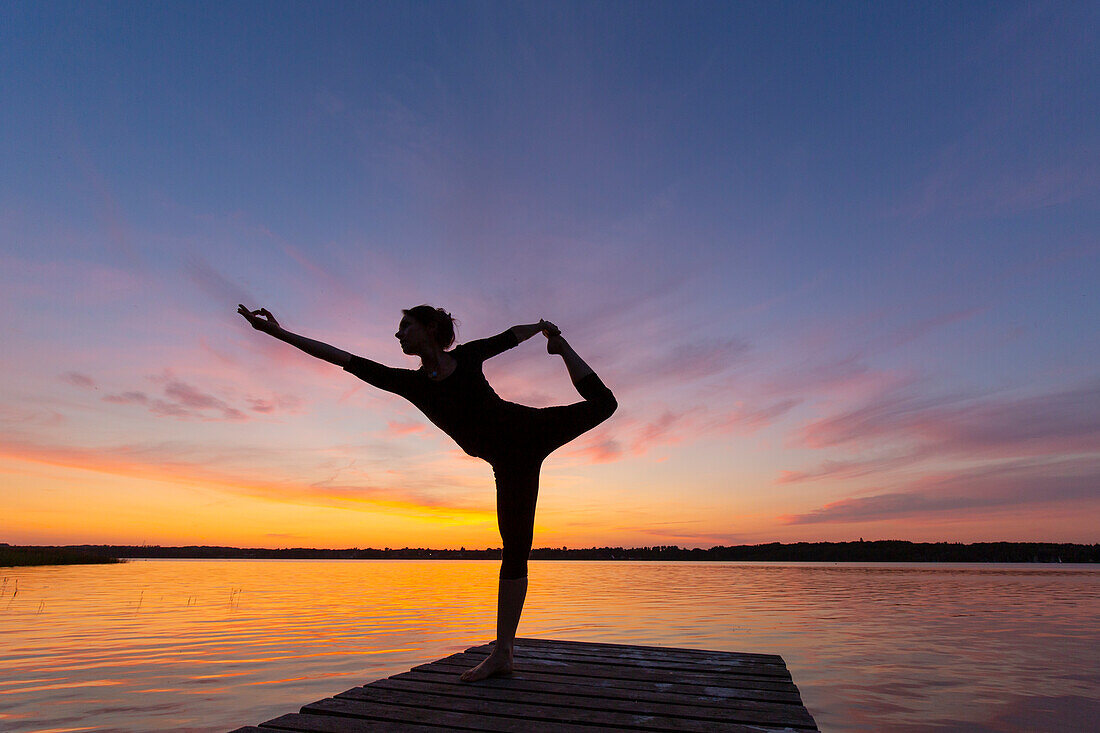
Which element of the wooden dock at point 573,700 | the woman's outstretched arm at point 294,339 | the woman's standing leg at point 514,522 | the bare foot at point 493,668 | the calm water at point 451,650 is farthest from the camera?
the calm water at point 451,650

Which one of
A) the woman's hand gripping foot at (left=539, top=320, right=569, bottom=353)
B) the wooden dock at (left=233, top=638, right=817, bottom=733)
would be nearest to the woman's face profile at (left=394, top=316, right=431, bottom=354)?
the woman's hand gripping foot at (left=539, top=320, right=569, bottom=353)

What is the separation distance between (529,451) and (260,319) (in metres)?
2.45

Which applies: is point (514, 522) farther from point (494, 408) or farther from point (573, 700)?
point (573, 700)

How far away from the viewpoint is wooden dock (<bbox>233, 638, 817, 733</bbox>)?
459 cm

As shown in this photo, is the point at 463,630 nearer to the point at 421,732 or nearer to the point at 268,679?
the point at 268,679

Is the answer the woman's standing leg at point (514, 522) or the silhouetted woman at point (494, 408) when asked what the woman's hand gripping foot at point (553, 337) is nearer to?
the silhouetted woman at point (494, 408)

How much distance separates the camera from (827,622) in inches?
898

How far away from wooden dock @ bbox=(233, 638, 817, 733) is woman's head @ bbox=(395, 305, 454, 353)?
2840 millimetres

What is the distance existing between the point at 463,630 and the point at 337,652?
16.7 ft

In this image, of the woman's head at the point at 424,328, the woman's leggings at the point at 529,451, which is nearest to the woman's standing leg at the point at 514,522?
the woman's leggings at the point at 529,451

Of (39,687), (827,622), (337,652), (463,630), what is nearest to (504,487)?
(39,687)

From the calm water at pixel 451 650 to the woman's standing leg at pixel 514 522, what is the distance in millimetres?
5832

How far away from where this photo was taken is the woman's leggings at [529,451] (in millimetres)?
5586

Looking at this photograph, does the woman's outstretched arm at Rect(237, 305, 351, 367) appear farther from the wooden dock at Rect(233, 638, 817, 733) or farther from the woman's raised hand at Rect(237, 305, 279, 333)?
the wooden dock at Rect(233, 638, 817, 733)
